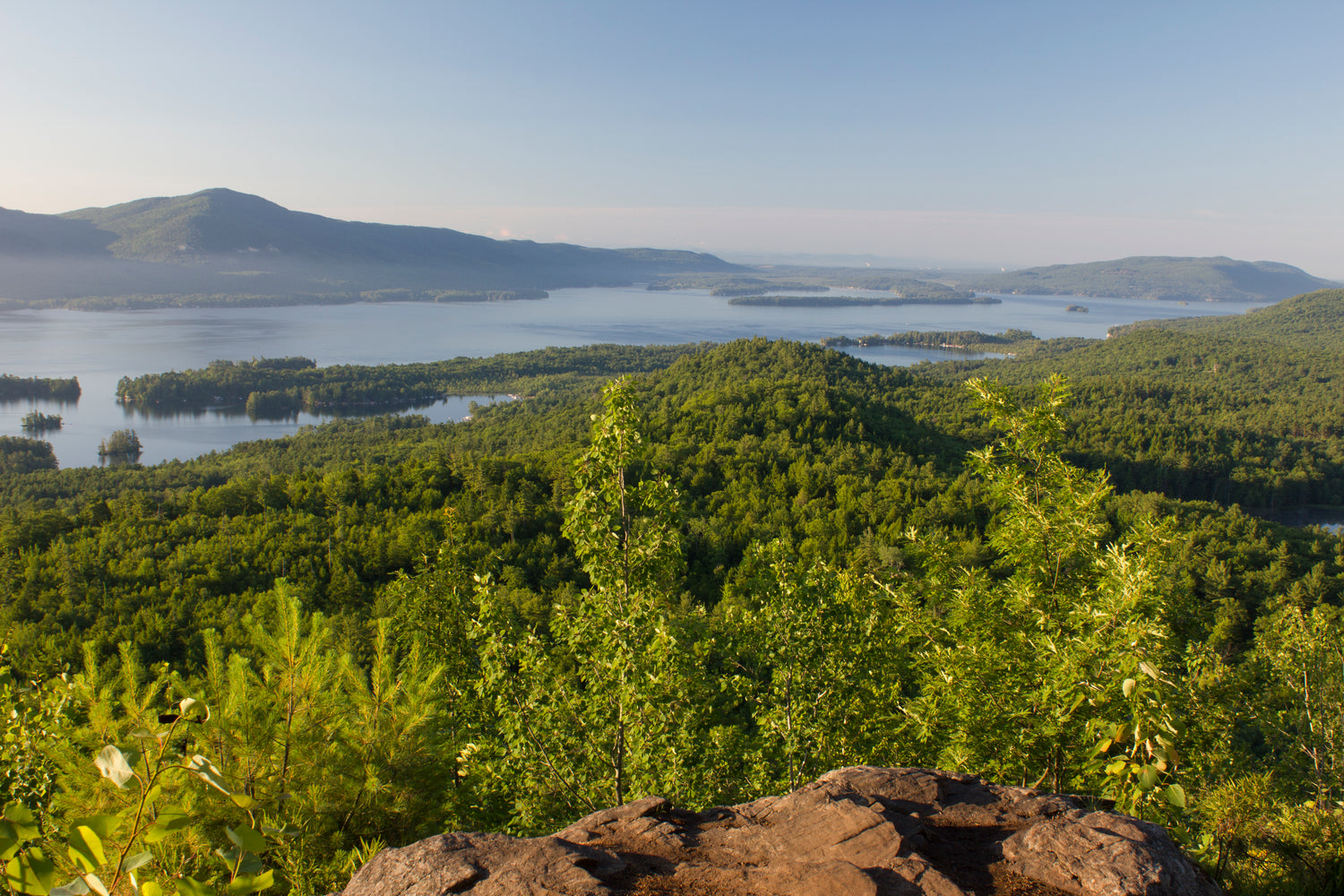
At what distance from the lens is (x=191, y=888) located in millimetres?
1509

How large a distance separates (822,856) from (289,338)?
155m

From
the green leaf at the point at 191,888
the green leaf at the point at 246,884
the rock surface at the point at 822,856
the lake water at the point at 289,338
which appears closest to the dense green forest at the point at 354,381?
the lake water at the point at 289,338

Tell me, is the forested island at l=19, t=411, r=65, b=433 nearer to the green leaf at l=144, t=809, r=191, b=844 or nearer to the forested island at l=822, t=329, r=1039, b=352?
the green leaf at l=144, t=809, r=191, b=844

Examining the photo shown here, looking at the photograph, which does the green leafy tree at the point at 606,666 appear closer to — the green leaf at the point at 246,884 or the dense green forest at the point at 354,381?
the green leaf at the point at 246,884

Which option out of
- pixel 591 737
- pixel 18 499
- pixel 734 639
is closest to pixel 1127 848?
pixel 734 639

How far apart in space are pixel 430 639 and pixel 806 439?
41024mm

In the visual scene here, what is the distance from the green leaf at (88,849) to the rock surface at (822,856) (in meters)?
2.65

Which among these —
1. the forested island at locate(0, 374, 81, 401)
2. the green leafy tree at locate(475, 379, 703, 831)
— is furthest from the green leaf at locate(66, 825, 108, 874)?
the forested island at locate(0, 374, 81, 401)

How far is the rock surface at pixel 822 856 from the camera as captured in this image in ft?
11.8

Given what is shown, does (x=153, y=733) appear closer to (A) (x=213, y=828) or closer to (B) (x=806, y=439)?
(A) (x=213, y=828)

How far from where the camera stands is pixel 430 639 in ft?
24.7

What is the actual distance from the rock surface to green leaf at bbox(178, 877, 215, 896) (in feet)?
7.81

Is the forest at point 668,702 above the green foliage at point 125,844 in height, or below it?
below

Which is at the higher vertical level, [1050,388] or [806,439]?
[1050,388]
